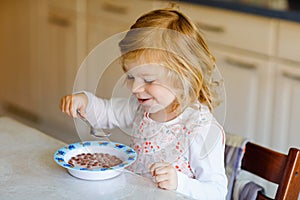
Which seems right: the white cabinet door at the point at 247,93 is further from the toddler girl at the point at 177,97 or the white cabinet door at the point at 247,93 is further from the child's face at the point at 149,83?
the child's face at the point at 149,83

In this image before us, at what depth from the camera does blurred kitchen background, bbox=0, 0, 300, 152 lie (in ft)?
7.64

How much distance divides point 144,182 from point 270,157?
335mm

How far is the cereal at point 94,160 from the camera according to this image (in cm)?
128

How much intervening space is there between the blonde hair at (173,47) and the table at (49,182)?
25cm

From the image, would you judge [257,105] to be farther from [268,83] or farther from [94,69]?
[94,69]

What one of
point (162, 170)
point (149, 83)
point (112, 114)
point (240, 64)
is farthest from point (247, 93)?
point (162, 170)

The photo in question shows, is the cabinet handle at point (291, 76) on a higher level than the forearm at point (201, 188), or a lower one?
higher

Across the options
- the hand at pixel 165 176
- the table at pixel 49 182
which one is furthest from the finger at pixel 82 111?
the hand at pixel 165 176

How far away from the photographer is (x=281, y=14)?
2.29 meters

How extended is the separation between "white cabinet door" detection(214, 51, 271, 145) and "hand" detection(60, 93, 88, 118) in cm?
107

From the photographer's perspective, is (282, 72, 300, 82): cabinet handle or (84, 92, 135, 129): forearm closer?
(84, 92, 135, 129): forearm

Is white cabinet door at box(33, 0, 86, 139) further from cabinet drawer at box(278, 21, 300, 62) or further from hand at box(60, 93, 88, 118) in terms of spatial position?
hand at box(60, 93, 88, 118)

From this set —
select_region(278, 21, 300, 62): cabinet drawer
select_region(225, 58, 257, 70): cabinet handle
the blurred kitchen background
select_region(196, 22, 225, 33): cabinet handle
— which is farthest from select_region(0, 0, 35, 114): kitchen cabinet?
select_region(278, 21, 300, 62): cabinet drawer

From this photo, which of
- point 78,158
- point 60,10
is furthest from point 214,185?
point 60,10
